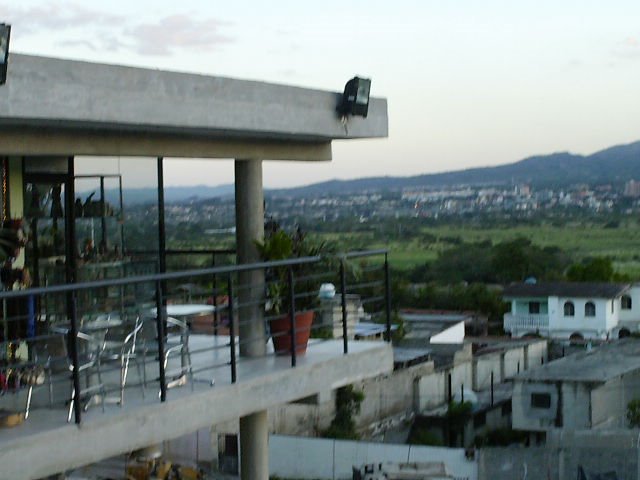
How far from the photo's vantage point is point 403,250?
92062 mm

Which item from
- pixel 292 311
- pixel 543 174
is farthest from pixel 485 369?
pixel 543 174

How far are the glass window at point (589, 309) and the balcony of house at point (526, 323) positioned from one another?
2.33m

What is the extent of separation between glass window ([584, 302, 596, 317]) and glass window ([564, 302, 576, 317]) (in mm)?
612

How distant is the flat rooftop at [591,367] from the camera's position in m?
33.1

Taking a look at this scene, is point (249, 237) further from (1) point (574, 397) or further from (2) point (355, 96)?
(1) point (574, 397)

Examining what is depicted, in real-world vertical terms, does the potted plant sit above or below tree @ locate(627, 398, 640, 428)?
above

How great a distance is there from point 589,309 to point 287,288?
5522cm

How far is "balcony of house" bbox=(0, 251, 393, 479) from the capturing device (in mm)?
6910

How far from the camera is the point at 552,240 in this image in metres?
107

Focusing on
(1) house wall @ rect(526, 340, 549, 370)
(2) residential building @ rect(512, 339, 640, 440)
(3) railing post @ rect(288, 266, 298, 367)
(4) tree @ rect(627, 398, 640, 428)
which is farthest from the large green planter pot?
(1) house wall @ rect(526, 340, 549, 370)

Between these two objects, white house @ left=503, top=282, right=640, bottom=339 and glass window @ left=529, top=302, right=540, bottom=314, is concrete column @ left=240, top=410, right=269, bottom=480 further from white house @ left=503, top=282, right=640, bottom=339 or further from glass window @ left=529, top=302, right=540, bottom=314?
glass window @ left=529, top=302, right=540, bottom=314

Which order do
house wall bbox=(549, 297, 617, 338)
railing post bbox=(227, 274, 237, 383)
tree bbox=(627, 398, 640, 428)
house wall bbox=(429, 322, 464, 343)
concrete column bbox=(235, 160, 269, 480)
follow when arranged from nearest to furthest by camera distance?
railing post bbox=(227, 274, 237, 383) → concrete column bbox=(235, 160, 269, 480) → tree bbox=(627, 398, 640, 428) → house wall bbox=(429, 322, 464, 343) → house wall bbox=(549, 297, 617, 338)

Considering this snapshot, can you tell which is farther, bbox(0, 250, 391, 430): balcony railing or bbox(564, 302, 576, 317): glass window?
bbox(564, 302, 576, 317): glass window

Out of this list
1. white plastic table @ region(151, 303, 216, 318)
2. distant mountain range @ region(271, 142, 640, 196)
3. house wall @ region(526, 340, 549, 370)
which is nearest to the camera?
white plastic table @ region(151, 303, 216, 318)
